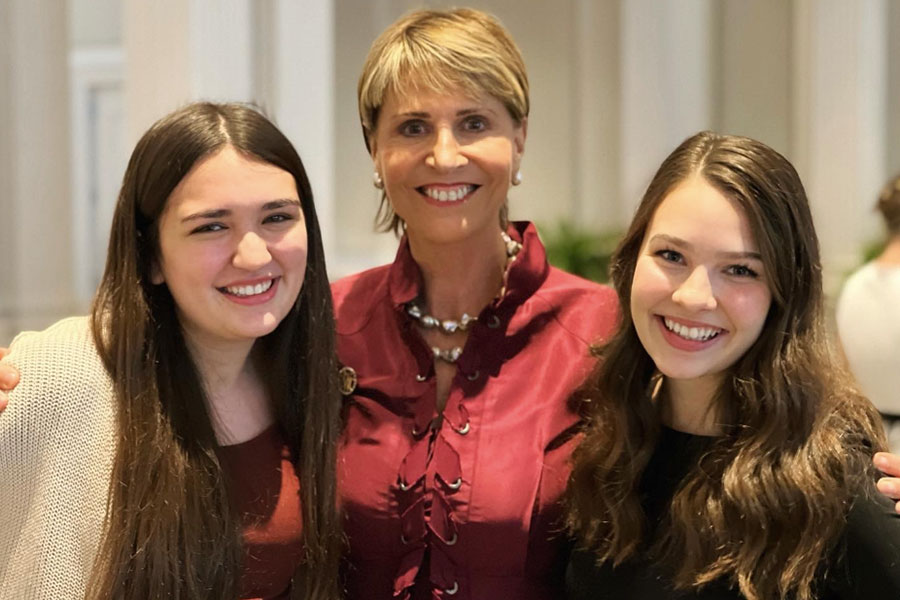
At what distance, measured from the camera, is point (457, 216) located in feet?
8.66

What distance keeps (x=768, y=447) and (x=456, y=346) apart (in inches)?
33.6

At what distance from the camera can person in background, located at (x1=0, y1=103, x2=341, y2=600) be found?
201 cm

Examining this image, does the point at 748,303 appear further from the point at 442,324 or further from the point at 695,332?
the point at 442,324

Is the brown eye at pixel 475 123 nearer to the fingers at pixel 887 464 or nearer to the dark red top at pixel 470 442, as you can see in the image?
the dark red top at pixel 470 442

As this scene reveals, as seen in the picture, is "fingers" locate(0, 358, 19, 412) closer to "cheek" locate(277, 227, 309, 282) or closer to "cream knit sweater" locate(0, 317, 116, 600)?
"cream knit sweater" locate(0, 317, 116, 600)

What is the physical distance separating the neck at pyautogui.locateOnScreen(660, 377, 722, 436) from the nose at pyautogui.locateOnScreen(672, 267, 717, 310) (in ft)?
0.63

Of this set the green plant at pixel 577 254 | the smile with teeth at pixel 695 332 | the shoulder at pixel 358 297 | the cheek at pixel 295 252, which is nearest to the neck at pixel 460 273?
the shoulder at pixel 358 297

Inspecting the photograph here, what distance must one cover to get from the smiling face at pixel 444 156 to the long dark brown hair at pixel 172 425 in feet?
1.15

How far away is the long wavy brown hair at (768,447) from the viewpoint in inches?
75.7

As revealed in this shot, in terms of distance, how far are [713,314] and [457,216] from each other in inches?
31.0

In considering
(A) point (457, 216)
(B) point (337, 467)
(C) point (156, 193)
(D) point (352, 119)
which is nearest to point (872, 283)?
(A) point (457, 216)

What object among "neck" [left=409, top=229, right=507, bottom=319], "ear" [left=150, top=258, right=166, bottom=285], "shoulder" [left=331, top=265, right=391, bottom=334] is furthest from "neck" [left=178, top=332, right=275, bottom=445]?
"neck" [left=409, top=229, right=507, bottom=319]

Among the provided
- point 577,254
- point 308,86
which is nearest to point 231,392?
point 308,86

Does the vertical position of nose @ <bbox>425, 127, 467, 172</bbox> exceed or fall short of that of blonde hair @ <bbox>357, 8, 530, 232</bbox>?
it falls short
